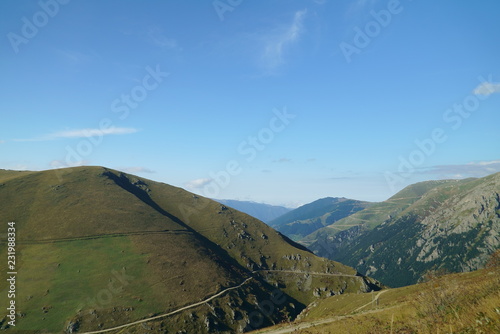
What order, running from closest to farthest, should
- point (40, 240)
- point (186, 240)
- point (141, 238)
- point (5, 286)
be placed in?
point (5, 286) < point (40, 240) < point (141, 238) < point (186, 240)

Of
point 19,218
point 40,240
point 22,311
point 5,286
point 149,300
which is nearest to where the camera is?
point 22,311

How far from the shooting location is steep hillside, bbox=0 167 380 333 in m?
110

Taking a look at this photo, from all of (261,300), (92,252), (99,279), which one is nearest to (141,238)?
(92,252)

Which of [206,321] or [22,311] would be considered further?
[206,321]

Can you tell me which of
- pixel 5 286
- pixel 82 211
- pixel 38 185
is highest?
pixel 38 185

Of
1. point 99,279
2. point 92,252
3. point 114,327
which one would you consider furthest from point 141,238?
point 114,327

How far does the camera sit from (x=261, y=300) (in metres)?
157

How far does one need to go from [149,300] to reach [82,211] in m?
84.6

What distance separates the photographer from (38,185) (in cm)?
18850

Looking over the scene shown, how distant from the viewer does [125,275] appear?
132 meters

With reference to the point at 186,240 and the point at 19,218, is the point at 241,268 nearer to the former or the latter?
the point at 186,240

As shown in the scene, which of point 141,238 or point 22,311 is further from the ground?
point 141,238

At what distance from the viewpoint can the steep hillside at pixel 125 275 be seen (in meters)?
110

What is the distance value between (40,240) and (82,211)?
33042mm
